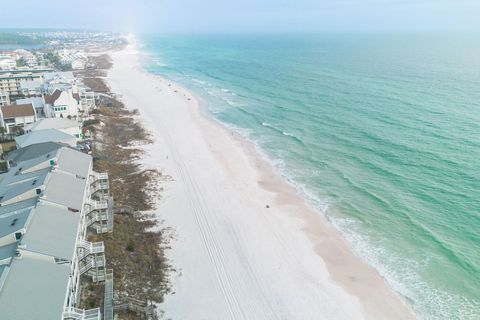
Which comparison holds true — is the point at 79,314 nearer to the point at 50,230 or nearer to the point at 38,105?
the point at 50,230

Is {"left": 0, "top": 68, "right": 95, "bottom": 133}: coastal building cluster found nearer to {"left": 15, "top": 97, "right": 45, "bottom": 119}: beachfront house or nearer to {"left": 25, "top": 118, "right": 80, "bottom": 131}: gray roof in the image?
{"left": 15, "top": 97, "right": 45, "bottom": 119}: beachfront house

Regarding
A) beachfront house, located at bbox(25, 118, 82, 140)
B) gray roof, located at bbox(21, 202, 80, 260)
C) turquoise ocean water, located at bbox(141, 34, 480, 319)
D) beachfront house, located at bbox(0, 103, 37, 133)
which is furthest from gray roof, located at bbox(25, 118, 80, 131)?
turquoise ocean water, located at bbox(141, 34, 480, 319)

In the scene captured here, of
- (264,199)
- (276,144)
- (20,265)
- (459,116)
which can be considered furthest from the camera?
(459,116)

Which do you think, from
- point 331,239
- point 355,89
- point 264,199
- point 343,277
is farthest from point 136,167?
point 355,89

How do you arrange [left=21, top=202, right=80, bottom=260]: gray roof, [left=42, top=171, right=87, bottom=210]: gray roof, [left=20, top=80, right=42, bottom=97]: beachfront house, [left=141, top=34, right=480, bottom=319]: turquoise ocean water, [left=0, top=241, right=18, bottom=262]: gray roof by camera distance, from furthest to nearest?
[left=20, top=80, right=42, bottom=97]: beachfront house < [left=141, top=34, right=480, bottom=319]: turquoise ocean water < [left=42, top=171, right=87, bottom=210]: gray roof < [left=21, top=202, right=80, bottom=260]: gray roof < [left=0, top=241, right=18, bottom=262]: gray roof

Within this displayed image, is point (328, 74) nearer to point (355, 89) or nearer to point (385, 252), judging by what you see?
point (355, 89)

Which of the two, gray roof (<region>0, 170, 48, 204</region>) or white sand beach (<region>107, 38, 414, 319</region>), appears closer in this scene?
white sand beach (<region>107, 38, 414, 319</region>)

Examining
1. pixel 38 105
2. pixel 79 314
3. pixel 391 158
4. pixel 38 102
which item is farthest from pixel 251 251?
pixel 38 102
